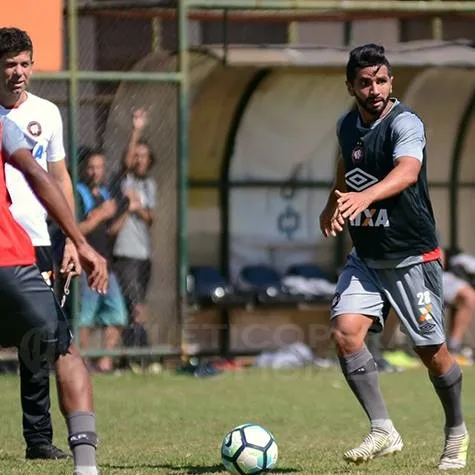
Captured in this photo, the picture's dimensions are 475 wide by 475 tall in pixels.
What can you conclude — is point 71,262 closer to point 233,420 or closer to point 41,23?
point 233,420

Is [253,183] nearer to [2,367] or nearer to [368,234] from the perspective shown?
[2,367]

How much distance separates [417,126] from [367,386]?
1437mm

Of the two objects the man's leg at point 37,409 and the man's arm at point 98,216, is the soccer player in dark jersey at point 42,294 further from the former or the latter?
the man's arm at point 98,216

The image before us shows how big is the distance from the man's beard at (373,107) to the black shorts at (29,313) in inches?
88.2

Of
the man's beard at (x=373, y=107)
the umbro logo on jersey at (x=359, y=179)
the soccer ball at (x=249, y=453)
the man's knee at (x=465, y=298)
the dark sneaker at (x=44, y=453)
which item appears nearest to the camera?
the soccer ball at (x=249, y=453)

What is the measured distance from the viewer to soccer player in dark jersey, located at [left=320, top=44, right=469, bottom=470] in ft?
25.0

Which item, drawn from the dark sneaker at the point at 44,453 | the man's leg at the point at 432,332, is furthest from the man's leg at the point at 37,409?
the man's leg at the point at 432,332

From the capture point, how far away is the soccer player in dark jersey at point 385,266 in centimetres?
763

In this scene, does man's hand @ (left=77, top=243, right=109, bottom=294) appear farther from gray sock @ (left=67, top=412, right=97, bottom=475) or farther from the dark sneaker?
the dark sneaker

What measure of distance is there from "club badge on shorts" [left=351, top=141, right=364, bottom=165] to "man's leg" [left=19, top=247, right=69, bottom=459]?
6.29 ft

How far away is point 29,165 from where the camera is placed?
6246 millimetres

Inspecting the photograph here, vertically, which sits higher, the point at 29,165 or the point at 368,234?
the point at 29,165

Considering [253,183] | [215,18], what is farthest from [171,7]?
[253,183]

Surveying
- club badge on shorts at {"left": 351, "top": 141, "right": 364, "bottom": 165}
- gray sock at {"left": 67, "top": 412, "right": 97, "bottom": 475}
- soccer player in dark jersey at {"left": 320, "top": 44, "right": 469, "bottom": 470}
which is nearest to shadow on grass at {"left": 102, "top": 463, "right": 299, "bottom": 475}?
soccer player in dark jersey at {"left": 320, "top": 44, "right": 469, "bottom": 470}
